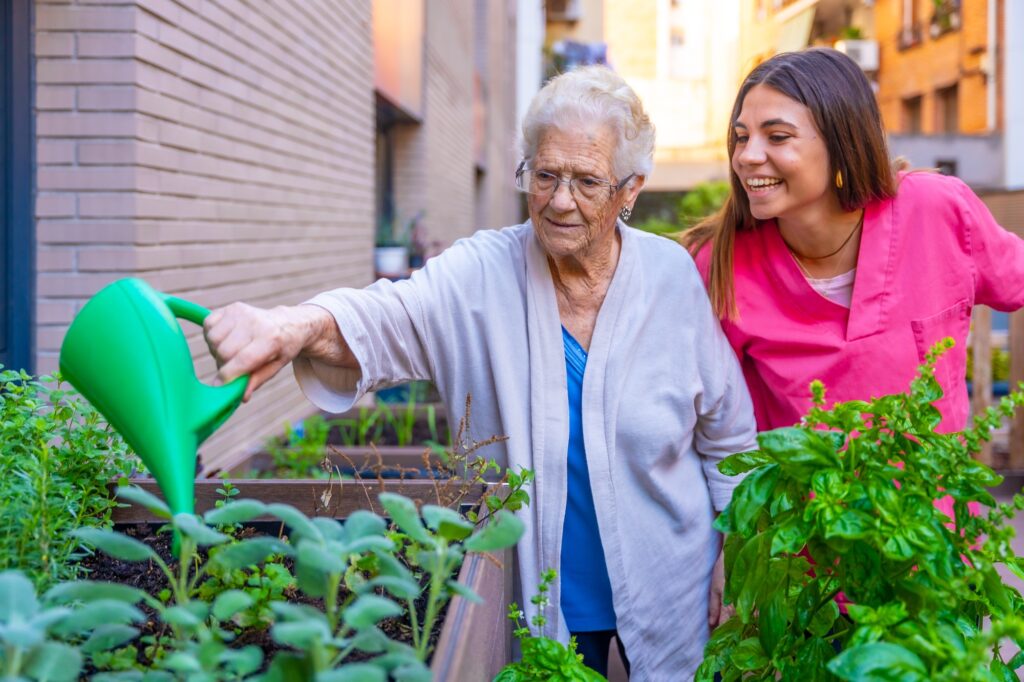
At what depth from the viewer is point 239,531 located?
1.71 metres

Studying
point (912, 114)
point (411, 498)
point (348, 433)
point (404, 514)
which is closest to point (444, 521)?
point (404, 514)

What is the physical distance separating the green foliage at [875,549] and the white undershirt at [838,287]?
3.11 ft

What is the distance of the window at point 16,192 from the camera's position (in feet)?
9.68

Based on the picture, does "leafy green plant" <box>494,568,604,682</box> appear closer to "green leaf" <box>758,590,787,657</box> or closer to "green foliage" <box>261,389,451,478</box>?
"green leaf" <box>758,590,787,657</box>

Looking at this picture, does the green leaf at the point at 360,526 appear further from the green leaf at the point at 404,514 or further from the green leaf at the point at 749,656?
the green leaf at the point at 749,656

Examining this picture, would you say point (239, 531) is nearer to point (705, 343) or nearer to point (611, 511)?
point (611, 511)

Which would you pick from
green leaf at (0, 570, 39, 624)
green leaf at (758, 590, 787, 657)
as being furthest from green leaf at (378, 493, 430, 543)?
green leaf at (758, 590, 787, 657)

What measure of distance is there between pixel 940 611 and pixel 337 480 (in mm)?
994

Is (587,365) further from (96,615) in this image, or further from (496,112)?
(496,112)

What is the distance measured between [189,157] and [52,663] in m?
2.91

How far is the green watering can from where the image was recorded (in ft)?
4.34

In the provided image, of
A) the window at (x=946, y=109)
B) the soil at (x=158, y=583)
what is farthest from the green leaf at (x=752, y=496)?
the window at (x=946, y=109)

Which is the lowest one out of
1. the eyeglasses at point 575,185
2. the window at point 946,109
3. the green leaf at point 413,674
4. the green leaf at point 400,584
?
the green leaf at point 413,674

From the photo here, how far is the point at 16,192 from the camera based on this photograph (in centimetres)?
300
